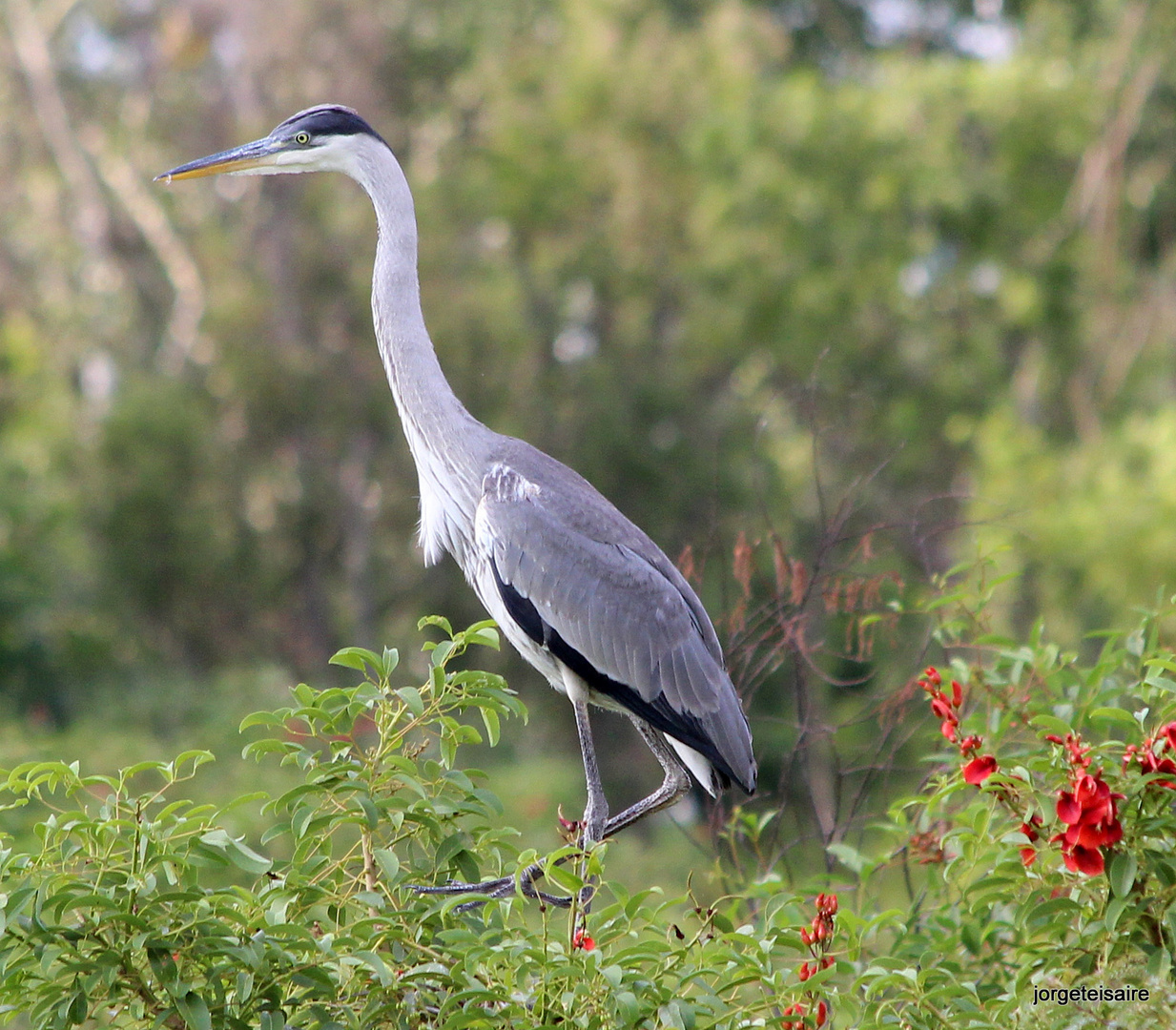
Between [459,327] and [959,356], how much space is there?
6449 millimetres

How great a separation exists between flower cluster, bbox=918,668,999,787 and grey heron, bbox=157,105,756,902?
1225mm

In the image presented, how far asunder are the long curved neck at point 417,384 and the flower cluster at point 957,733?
6.07 ft

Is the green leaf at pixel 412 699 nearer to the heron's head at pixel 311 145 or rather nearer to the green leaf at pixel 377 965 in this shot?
the green leaf at pixel 377 965

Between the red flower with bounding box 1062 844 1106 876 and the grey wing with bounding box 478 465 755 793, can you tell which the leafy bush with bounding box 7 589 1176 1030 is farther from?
the grey wing with bounding box 478 465 755 793

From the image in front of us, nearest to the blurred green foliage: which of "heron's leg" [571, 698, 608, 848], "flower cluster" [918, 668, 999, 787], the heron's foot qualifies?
"heron's leg" [571, 698, 608, 848]

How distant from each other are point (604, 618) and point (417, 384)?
36.3 inches

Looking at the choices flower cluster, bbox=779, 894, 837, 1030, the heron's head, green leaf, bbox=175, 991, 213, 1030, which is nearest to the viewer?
green leaf, bbox=175, 991, 213, 1030

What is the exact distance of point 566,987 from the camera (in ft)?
9.64

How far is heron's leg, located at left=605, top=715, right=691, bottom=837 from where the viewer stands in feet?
15.5

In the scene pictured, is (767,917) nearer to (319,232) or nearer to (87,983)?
(87,983)

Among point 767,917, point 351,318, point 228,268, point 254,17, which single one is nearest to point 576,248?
point 351,318

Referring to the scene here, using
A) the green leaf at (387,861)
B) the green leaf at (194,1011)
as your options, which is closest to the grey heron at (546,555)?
the green leaf at (387,861)

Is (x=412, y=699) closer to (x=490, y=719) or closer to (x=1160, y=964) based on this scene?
(x=490, y=719)

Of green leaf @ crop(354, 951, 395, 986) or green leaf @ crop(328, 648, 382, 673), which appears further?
green leaf @ crop(328, 648, 382, 673)
